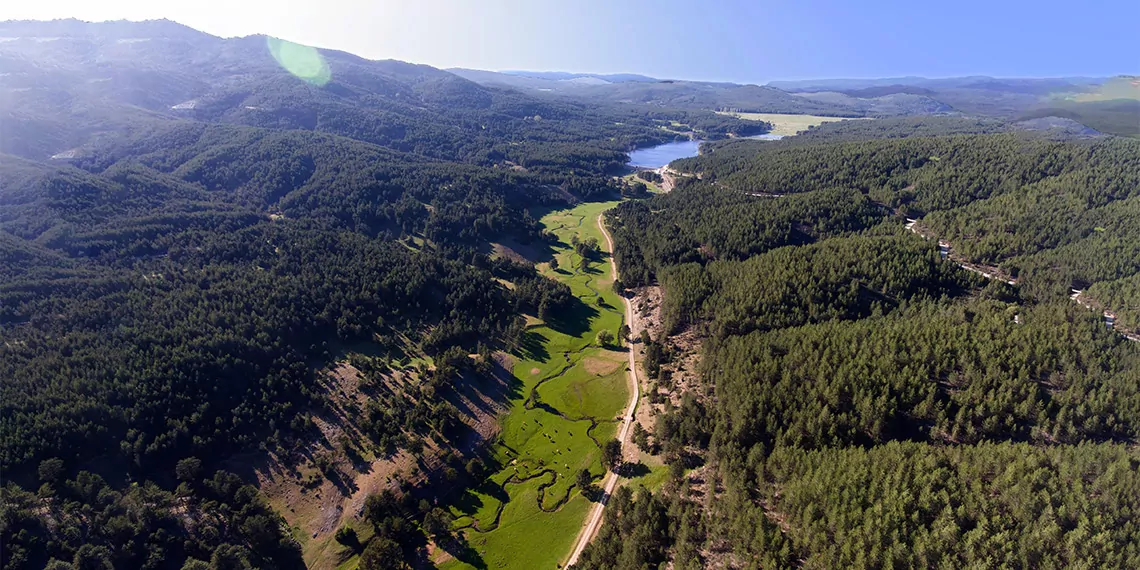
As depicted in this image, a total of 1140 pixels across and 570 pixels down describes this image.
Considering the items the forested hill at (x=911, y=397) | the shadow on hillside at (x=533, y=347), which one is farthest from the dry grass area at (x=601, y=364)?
the shadow on hillside at (x=533, y=347)

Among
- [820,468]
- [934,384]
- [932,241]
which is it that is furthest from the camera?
[932,241]

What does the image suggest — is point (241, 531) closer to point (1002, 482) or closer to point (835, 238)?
point (1002, 482)

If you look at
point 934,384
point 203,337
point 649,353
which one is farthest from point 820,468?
point 203,337

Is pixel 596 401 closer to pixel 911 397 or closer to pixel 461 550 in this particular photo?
pixel 461 550

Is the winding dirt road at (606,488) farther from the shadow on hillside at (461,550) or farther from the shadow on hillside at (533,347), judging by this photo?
the shadow on hillside at (533,347)

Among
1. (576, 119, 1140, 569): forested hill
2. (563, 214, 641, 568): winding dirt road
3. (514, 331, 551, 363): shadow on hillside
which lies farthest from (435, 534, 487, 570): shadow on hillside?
(514, 331, 551, 363): shadow on hillside

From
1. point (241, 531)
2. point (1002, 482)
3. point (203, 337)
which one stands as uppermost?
point (1002, 482)
